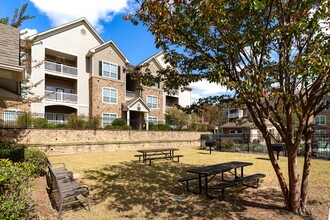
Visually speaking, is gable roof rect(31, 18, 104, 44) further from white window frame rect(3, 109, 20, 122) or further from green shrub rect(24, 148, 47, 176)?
green shrub rect(24, 148, 47, 176)

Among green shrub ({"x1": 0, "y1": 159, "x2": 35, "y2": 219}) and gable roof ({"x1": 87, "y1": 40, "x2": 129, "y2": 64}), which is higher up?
gable roof ({"x1": 87, "y1": 40, "x2": 129, "y2": 64})

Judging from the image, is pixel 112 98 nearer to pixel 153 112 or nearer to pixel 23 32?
pixel 153 112

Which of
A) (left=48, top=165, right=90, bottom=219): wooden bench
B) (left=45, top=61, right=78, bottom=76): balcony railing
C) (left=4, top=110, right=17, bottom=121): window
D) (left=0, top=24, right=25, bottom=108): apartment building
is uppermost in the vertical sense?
(left=45, top=61, right=78, bottom=76): balcony railing

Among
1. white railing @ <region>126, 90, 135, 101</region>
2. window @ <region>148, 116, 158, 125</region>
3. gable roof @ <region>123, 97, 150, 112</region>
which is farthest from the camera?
window @ <region>148, 116, 158, 125</region>

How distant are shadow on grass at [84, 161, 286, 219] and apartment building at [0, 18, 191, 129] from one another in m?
16.7

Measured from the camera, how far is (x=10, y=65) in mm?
5195

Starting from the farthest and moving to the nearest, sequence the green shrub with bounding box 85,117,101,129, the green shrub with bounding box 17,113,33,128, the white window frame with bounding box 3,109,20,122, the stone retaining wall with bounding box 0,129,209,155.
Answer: the green shrub with bounding box 85,117,101,129, the white window frame with bounding box 3,109,20,122, the green shrub with bounding box 17,113,33,128, the stone retaining wall with bounding box 0,129,209,155

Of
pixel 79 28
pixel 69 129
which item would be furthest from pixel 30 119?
pixel 79 28

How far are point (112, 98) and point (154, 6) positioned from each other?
82.1 feet

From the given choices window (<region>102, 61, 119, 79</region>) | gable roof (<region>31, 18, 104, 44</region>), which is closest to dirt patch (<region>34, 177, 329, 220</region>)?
gable roof (<region>31, 18, 104, 44</region>)

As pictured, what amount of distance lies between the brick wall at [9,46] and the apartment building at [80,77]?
1661 centimetres

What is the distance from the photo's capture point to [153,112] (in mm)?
33625

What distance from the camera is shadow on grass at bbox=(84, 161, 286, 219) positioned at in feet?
18.1

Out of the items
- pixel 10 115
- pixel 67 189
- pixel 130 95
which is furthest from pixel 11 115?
pixel 67 189
